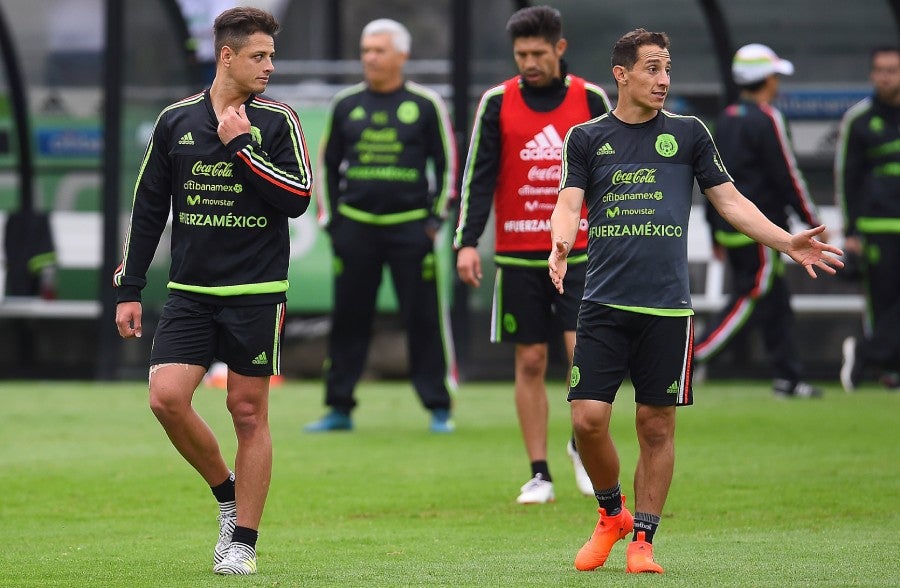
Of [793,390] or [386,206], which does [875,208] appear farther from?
[386,206]

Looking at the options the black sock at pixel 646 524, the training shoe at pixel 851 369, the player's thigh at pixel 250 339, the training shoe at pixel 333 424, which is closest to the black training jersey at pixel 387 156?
the training shoe at pixel 333 424

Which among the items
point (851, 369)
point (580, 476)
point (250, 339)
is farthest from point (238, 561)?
point (851, 369)

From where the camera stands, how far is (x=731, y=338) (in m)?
13.1

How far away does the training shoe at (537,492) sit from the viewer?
813 centimetres

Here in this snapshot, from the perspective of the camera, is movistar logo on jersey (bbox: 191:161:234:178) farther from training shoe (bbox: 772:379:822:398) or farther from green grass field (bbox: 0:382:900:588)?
training shoe (bbox: 772:379:822:398)

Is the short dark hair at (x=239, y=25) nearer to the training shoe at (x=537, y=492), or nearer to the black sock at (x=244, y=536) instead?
the black sock at (x=244, y=536)

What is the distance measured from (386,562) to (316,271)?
890cm

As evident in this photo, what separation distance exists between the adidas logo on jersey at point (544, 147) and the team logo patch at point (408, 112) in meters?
2.76

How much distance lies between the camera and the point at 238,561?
6.12 metres

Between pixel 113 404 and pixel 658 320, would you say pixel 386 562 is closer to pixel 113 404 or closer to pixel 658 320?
Answer: pixel 658 320

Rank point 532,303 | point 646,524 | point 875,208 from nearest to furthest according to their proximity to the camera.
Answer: point 646,524 → point 532,303 → point 875,208

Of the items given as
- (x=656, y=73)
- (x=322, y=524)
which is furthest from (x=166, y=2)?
(x=656, y=73)

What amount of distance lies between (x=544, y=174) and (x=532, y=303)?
25.3 inches

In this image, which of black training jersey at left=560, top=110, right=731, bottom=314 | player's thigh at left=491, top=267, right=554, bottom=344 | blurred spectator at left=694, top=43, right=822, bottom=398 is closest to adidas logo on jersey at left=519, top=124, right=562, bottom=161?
player's thigh at left=491, top=267, right=554, bottom=344
